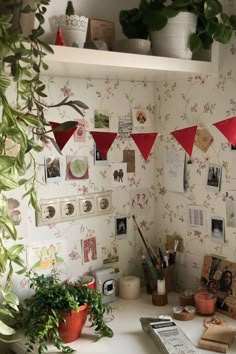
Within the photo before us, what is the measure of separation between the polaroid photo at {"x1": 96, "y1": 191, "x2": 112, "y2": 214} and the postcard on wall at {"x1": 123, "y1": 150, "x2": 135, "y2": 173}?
15 cm

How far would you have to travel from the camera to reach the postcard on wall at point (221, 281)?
1586 mm

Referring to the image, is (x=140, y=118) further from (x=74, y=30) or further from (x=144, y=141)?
(x=74, y=30)

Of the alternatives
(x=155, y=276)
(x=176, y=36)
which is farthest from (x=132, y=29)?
(x=155, y=276)

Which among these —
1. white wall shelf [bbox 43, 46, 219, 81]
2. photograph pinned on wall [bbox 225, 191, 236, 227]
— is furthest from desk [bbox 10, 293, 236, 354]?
white wall shelf [bbox 43, 46, 219, 81]

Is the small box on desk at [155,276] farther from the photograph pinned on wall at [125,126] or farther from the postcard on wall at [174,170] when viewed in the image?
the photograph pinned on wall at [125,126]

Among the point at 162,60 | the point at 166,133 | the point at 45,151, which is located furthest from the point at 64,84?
the point at 166,133

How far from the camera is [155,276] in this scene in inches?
68.5

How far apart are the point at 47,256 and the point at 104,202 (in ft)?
1.02

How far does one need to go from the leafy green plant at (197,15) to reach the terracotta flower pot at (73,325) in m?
0.93

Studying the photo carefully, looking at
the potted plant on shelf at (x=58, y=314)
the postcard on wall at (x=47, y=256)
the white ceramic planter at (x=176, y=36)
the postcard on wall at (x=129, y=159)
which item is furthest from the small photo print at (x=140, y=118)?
the potted plant on shelf at (x=58, y=314)

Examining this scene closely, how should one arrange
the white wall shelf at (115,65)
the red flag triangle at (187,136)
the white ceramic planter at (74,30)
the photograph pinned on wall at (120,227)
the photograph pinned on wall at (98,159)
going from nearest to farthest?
the white wall shelf at (115,65) → the white ceramic planter at (74,30) → the red flag triangle at (187,136) → the photograph pinned on wall at (98,159) → the photograph pinned on wall at (120,227)

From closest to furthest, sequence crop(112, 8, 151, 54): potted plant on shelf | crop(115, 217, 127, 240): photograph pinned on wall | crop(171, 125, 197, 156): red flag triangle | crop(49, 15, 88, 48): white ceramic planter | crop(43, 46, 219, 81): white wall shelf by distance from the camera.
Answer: crop(43, 46, 219, 81): white wall shelf
crop(49, 15, 88, 48): white ceramic planter
crop(112, 8, 151, 54): potted plant on shelf
crop(171, 125, 197, 156): red flag triangle
crop(115, 217, 127, 240): photograph pinned on wall

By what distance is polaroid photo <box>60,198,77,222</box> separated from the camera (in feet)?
5.26

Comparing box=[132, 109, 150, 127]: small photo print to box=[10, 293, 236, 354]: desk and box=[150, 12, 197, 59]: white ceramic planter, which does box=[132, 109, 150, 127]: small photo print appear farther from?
box=[10, 293, 236, 354]: desk
